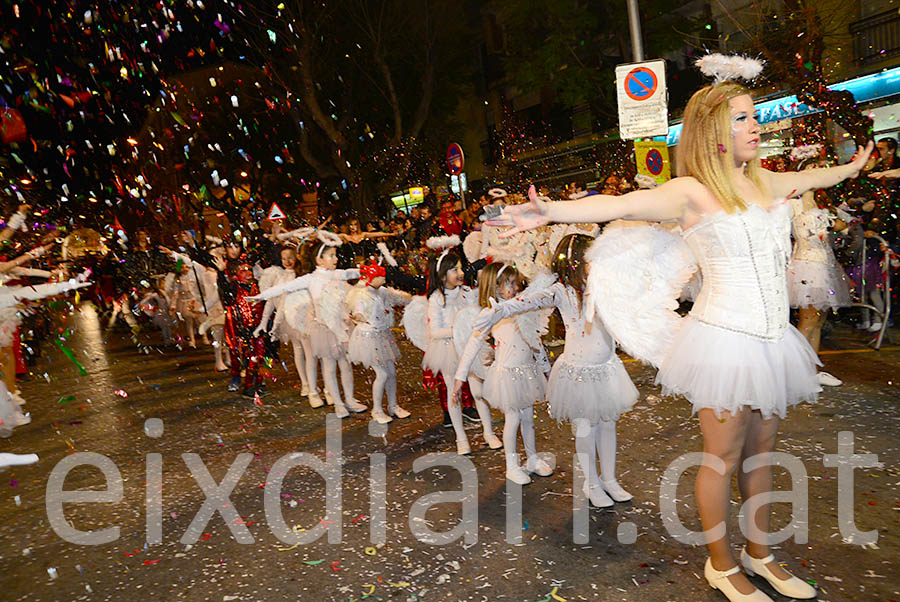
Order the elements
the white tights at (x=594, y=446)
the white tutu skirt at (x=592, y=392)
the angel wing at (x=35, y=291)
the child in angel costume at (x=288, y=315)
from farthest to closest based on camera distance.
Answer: the child in angel costume at (x=288, y=315) → the angel wing at (x=35, y=291) → the white tights at (x=594, y=446) → the white tutu skirt at (x=592, y=392)

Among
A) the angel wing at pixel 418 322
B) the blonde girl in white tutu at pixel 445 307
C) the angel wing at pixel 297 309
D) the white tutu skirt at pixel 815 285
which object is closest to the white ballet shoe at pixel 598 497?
the blonde girl in white tutu at pixel 445 307

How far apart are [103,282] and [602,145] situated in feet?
58.2

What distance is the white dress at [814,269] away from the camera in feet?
21.5

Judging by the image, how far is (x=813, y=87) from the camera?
8.68m

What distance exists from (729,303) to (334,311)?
16.7 feet

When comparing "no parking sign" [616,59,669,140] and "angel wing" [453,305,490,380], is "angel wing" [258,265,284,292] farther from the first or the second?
"no parking sign" [616,59,669,140]

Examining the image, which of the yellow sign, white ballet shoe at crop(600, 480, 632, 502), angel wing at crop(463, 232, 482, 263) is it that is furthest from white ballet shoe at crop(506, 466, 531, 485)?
the yellow sign

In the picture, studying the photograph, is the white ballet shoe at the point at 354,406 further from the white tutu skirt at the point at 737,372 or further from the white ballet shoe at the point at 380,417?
the white tutu skirt at the point at 737,372

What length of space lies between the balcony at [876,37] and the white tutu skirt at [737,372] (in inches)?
698

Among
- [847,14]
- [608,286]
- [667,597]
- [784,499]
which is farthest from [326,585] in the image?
[847,14]

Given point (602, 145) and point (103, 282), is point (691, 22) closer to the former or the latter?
point (602, 145)

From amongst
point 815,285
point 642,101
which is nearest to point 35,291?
point 815,285

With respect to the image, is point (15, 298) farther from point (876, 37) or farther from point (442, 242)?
point (876, 37)

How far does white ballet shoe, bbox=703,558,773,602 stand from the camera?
299 centimetres
